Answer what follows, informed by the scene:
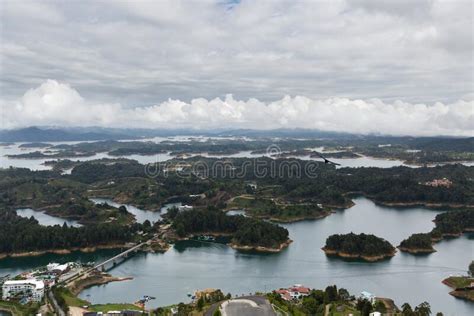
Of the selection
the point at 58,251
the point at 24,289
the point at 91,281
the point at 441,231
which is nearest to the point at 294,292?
the point at 91,281

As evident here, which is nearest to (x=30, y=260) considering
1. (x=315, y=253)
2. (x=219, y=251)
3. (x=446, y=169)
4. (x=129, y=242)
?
(x=129, y=242)

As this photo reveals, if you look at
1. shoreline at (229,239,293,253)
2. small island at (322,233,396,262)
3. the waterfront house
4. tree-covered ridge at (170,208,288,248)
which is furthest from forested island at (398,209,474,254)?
the waterfront house

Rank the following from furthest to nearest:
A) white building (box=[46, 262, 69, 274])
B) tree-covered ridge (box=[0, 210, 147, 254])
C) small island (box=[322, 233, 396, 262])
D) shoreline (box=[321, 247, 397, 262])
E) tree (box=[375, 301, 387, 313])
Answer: tree-covered ridge (box=[0, 210, 147, 254]) → small island (box=[322, 233, 396, 262]) → shoreline (box=[321, 247, 397, 262]) → white building (box=[46, 262, 69, 274]) → tree (box=[375, 301, 387, 313])

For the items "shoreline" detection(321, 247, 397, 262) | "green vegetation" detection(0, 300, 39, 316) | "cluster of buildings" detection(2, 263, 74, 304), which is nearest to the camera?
"green vegetation" detection(0, 300, 39, 316)

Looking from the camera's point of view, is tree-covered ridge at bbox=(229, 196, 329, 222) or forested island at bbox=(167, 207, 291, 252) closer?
forested island at bbox=(167, 207, 291, 252)

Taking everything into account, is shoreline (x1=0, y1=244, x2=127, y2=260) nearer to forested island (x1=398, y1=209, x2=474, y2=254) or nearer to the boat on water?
the boat on water

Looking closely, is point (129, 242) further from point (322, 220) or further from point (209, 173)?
point (209, 173)

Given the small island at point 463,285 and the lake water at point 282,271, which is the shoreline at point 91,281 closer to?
the lake water at point 282,271

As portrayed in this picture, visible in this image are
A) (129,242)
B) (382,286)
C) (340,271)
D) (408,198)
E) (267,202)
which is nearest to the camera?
(382,286)
